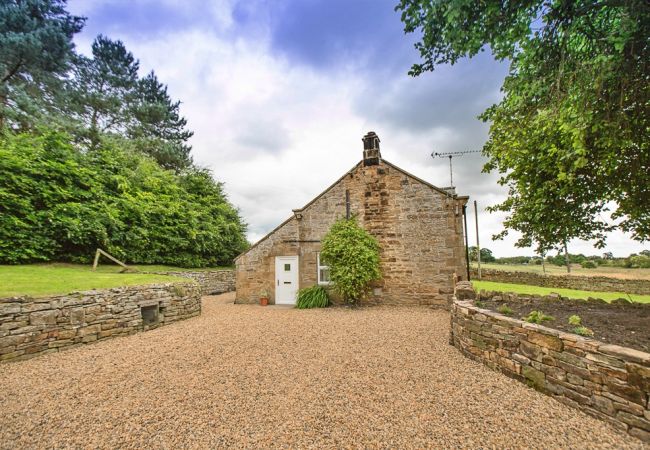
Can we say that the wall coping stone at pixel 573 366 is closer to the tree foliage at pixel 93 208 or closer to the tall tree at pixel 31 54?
the tree foliage at pixel 93 208

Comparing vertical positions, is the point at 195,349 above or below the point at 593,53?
below

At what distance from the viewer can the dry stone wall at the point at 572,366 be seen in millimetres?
2869

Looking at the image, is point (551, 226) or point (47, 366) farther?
point (551, 226)

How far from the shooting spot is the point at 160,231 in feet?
47.4

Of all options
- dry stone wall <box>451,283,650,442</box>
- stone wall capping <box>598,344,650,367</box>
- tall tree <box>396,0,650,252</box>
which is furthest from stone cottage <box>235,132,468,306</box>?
stone wall capping <box>598,344,650,367</box>

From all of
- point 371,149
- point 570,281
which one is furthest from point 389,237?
point 570,281

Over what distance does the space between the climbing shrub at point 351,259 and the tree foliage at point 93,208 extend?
9.52 meters

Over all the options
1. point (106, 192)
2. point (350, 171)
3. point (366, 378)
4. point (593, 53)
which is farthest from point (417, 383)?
point (106, 192)

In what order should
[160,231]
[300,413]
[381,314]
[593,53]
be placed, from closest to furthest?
[300,413]
[593,53]
[381,314]
[160,231]

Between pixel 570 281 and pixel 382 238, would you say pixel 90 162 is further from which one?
pixel 570 281

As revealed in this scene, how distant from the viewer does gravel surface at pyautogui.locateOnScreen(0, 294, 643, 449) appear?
2.96 m

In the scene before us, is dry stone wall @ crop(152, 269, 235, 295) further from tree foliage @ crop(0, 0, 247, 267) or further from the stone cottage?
the stone cottage

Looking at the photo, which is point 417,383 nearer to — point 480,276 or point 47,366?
point 47,366

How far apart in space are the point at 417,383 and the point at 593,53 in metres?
6.33
